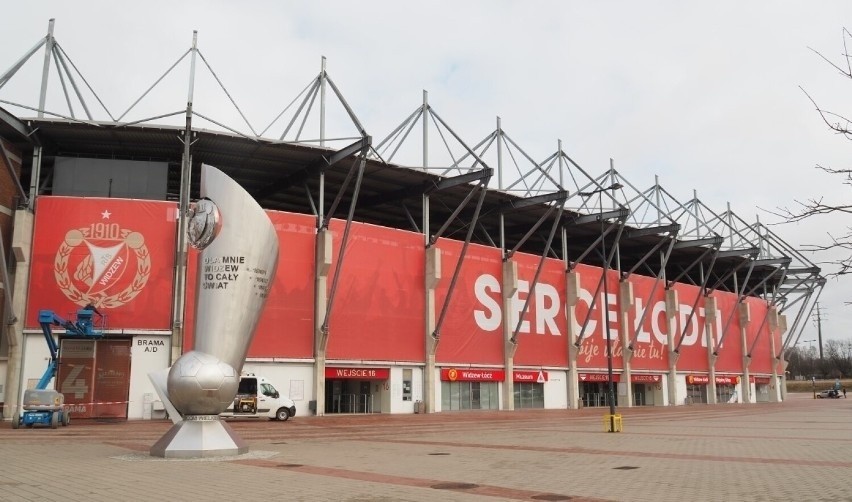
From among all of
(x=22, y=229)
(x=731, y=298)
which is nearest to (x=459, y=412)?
(x=22, y=229)

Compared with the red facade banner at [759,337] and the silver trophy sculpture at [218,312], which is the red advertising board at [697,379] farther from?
the silver trophy sculpture at [218,312]

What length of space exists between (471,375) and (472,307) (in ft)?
14.5

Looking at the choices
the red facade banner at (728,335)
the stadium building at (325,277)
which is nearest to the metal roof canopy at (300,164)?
the stadium building at (325,277)

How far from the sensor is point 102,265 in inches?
1353

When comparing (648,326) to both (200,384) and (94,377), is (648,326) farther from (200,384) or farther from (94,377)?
(200,384)

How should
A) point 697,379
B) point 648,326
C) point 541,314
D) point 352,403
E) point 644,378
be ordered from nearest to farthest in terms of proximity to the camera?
1. point 352,403
2. point 541,314
3. point 644,378
4. point 648,326
5. point 697,379

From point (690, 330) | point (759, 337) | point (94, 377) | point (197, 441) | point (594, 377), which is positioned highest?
point (690, 330)

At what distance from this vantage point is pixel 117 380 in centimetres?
3356

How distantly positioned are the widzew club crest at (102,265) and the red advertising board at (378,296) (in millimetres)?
10165

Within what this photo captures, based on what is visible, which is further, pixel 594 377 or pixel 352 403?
pixel 594 377

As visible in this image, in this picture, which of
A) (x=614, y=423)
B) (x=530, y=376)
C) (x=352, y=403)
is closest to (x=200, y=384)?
(x=614, y=423)

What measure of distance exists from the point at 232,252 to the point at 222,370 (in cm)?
298

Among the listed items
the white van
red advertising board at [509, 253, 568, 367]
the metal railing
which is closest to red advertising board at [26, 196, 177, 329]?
the white van

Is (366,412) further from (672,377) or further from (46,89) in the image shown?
(672,377)
